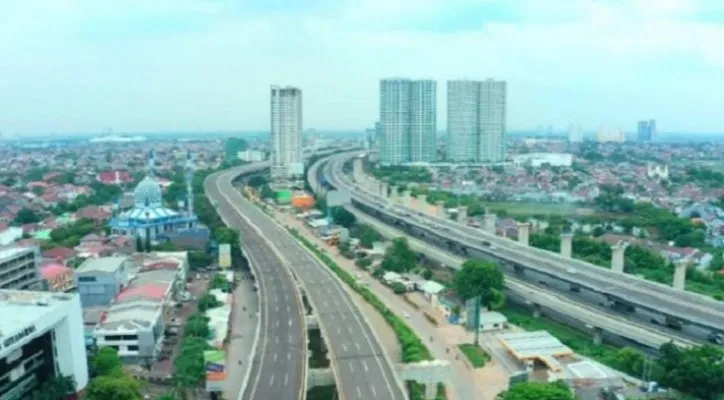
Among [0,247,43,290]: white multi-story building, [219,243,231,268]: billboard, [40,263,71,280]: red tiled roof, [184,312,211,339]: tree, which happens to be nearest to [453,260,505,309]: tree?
[184,312,211,339]: tree

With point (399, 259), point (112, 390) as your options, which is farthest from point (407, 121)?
point (112, 390)

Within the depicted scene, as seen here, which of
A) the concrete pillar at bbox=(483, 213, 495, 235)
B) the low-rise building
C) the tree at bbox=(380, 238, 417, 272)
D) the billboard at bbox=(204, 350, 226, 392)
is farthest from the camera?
the concrete pillar at bbox=(483, 213, 495, 235)

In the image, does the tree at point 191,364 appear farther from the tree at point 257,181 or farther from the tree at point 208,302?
the tree at point 257,181

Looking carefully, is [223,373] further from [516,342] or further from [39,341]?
[516,342]

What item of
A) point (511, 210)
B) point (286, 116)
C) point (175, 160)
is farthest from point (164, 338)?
point (175, 160)

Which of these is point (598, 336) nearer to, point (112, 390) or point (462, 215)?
point (112, 390)

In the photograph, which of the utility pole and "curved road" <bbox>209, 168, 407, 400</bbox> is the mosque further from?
the utility pole
